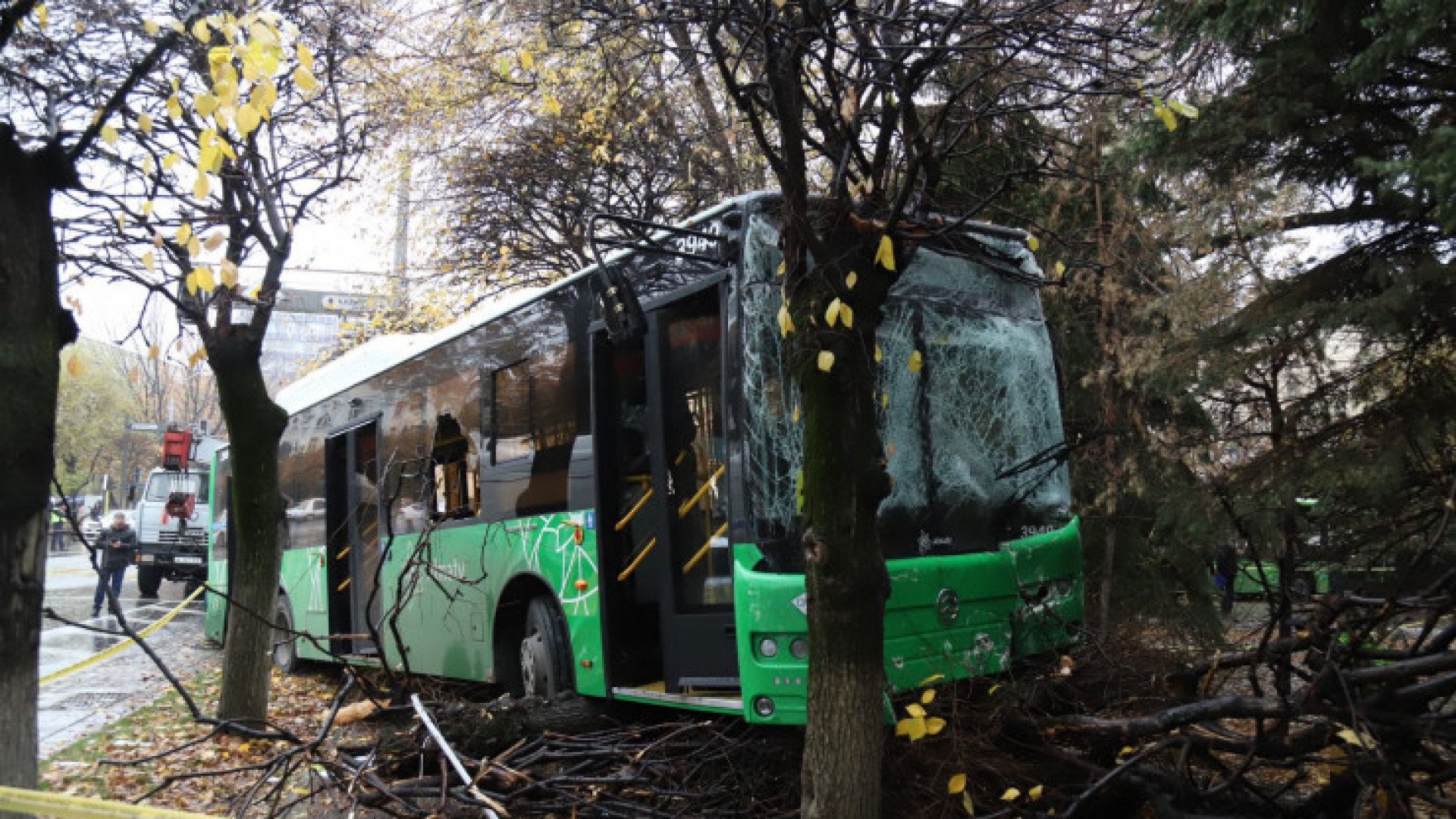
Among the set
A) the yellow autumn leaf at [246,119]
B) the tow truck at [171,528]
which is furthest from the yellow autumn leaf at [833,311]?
the tow truck at [171,528]

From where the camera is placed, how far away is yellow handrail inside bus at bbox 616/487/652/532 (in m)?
7.00

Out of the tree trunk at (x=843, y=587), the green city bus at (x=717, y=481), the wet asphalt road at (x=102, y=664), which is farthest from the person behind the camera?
the wet asphalt road at (x=102, y=664)

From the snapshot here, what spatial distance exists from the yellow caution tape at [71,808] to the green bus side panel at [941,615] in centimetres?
265

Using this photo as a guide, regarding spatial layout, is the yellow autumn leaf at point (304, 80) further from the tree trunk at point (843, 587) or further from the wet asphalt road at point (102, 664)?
the wet asphalt road at point (102, 664)

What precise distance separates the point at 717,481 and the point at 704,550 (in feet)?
1.39

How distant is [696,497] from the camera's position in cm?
634

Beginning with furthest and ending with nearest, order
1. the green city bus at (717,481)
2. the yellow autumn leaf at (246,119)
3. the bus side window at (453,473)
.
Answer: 1. the bus side window at (453,473)
2. the green city bus at (717,481)
3. the yellow autumn leaf at (246,119)

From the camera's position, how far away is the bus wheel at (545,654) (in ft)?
24.5

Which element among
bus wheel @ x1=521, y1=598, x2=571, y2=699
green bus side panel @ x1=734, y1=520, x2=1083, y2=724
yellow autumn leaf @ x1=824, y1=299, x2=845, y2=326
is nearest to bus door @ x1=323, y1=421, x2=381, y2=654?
bus wheel @ x1=521, y1=598, x2=571, y2=699

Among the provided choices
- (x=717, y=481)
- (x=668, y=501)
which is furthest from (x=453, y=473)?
(x=717, y=481)

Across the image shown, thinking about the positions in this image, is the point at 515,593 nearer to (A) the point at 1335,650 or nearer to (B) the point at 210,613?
(A) the point at 1335,650

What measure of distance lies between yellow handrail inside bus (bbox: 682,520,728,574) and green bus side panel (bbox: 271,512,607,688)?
34.9 inches

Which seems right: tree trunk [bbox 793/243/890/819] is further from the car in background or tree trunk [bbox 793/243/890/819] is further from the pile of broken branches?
the car in background

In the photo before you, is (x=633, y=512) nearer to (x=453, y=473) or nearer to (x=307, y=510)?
(x=453, y=473)
